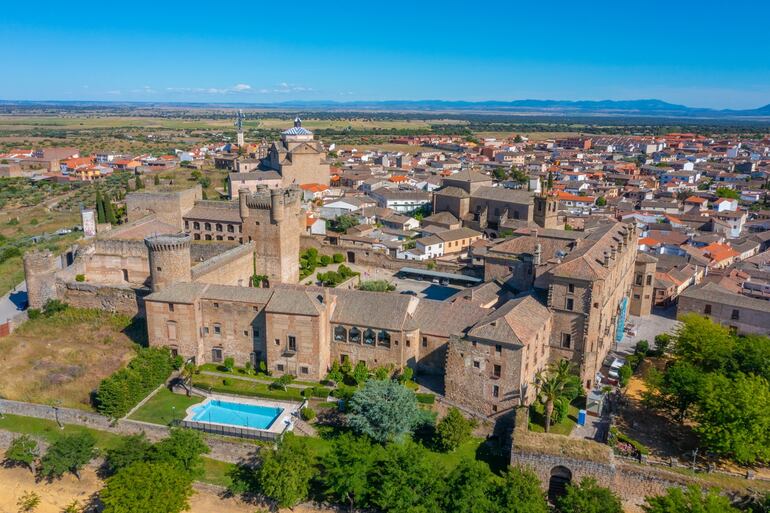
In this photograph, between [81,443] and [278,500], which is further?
[81,443]

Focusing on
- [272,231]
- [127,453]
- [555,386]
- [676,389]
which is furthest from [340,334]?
[676,389]

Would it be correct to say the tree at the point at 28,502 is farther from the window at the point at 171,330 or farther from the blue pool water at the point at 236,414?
the window at the point at 171,330

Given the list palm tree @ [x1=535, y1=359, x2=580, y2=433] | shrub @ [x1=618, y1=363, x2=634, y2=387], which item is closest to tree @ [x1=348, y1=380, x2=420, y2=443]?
palm tree @ [x1=535, y1=359, x2=580, y2=433]

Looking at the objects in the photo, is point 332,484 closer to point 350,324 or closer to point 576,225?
point 350,324

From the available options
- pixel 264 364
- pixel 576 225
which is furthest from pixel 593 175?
pixel 264 364

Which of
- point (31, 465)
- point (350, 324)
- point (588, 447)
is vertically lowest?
point (31, 465)

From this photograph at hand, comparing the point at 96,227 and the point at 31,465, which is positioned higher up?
the point at 96,227

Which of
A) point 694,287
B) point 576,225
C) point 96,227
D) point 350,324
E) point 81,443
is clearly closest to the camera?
point 81,443

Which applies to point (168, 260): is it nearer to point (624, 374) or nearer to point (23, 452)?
point (23, 452)
